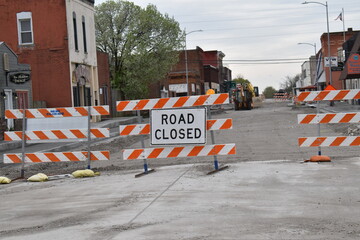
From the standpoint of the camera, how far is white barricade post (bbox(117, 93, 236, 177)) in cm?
1180

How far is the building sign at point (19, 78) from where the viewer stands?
30.1 m

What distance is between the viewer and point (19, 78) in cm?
3039

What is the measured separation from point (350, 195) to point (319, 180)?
1536 millimetres

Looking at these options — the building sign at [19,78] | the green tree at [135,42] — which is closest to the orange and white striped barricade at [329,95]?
the building sign at [19,78]

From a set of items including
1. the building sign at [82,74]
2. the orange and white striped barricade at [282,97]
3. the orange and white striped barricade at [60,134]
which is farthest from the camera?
the orange and white striped barricade at [282,97]

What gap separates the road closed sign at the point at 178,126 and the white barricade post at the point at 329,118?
8.01ft

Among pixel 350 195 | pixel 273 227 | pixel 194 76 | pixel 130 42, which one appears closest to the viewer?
pixel 273 227

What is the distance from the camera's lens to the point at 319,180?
1036 cm

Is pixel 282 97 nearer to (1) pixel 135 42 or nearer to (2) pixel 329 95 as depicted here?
(1) pixel 135 42

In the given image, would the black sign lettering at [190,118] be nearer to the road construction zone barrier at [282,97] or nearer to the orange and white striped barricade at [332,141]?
the orange and white striped barricade at [332,141]

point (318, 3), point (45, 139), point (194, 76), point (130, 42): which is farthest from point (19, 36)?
point (194, 76)

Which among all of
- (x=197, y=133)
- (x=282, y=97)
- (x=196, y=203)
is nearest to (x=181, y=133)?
(x=197, y=133)

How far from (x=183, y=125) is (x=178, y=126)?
0.35ft

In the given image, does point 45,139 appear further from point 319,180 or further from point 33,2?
point 33,2
